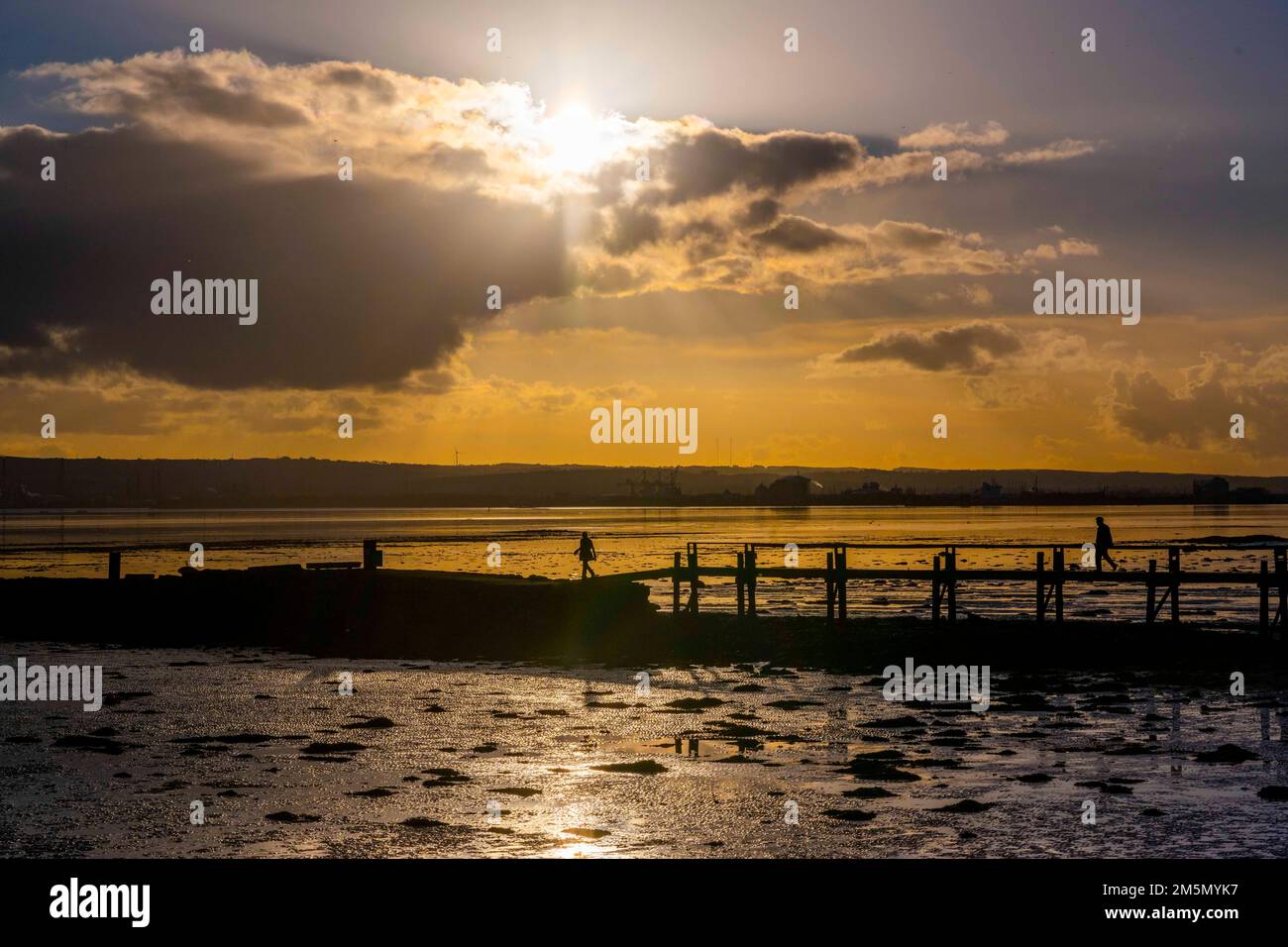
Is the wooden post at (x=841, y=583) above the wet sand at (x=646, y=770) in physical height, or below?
above

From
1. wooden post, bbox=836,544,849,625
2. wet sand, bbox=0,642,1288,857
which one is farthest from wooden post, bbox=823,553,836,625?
wet sand, bbox=0,642,1288,857

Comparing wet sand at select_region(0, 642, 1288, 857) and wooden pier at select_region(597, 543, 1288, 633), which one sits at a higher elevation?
wooden pier at select_region(597, 543, 1288, 633)

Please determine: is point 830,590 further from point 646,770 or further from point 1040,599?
point 646,770

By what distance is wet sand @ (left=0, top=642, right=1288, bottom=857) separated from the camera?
13.2 m

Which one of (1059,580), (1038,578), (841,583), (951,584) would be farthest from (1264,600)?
(841,583)

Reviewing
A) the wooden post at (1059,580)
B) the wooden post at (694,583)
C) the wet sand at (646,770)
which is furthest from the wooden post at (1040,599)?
the wooden post at (694,583)

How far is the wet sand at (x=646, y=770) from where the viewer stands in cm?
1322

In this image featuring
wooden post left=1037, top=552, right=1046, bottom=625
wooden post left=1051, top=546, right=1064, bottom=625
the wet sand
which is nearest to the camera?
the wet sand

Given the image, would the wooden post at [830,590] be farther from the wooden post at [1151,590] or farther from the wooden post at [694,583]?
the wooden post at [1151,590]

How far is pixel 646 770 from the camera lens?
17.1 m

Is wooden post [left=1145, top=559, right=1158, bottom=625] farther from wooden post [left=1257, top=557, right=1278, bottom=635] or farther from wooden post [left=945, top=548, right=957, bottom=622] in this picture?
wooden post [left=945, top=548, right=957, bottom=622]
